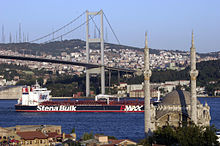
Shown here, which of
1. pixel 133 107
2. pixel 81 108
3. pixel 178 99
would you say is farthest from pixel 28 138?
pixel 81 108

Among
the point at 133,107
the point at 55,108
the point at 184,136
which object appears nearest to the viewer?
the point at 184,136

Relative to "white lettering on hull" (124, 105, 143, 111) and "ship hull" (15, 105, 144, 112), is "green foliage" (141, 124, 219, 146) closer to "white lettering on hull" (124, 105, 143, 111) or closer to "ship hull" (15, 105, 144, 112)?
"white lettering on hull" (124, 105, 143, 111)

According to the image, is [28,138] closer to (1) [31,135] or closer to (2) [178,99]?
(1) [31,135]

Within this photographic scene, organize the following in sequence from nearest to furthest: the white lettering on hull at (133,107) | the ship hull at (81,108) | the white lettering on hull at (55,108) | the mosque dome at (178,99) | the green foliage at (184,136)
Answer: the green foliage at (184,136)
the mosque dome at (178,99)
the white lettering on hull at (133,107)
the ship hull at (81,108)
the white lettering on hull at (55,108)

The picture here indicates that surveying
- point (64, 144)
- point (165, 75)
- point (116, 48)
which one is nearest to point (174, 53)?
point (116, 48)

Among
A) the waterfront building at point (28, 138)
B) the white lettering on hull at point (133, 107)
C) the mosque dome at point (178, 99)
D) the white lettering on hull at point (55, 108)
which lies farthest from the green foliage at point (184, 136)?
the white lettering on hull at point (55, 108)

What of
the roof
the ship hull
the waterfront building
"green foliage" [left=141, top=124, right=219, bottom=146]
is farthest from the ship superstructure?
"green foliage" [left=141, top=124, right=219, bottom=146]

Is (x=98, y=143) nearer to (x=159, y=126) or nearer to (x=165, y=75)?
(x=159, y=126)

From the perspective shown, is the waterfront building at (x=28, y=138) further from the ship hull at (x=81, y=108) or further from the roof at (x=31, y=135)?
the ship hull at (x=81, y=108)
